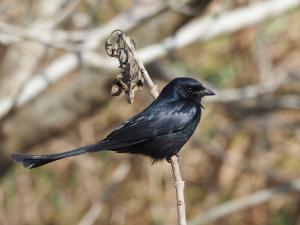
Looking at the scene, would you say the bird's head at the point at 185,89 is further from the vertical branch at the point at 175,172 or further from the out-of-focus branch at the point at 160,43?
the out-of-focus branch at the point at 160,43

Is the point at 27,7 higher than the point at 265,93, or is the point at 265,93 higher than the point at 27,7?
the point at 27,7

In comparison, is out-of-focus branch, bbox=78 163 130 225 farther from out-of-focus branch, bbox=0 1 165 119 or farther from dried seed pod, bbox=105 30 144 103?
dried seed pod, bbox=105 30 144 103

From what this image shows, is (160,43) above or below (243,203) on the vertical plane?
above

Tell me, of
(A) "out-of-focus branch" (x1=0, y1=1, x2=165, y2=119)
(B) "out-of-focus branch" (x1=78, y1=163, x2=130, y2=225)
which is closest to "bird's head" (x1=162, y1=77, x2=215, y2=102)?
(A) "out-of-focus branch" (x1=0, y1=1, x2=165, y2=119)

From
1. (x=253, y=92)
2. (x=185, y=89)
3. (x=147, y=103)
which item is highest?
(x=147, y=103)

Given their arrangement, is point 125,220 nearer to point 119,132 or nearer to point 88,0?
point 88,0

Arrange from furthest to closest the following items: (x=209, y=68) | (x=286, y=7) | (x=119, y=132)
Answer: (x=209, y=68) → (x=286, y=7) → (x=119, y=132)

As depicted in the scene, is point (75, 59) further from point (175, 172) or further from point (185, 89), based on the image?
point (175, 172)

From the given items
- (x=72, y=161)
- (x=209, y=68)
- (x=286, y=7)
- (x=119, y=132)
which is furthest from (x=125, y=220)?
(x=119, y=132)

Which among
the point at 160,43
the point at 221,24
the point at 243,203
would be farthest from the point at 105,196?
the point at 221,24
